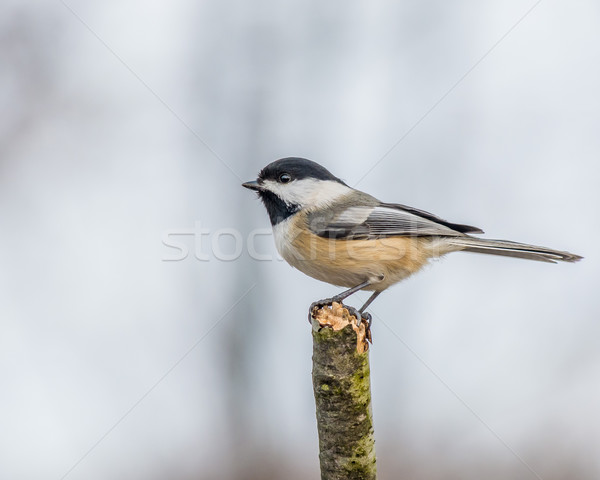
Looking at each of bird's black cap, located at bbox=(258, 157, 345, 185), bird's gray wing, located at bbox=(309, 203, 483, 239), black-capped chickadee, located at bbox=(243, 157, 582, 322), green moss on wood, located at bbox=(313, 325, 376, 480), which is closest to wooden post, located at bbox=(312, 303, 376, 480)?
green moss on wood, located at bbox=(313, 325, 376, 480)

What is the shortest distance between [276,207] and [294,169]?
0.21 metres

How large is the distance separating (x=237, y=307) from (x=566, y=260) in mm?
2856

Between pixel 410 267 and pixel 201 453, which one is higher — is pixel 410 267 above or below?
above

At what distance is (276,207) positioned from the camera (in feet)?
9.03

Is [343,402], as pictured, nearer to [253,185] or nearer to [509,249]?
[509,249]

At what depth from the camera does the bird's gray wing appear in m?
2.55

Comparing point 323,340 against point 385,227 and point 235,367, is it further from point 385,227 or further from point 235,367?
point 235,367

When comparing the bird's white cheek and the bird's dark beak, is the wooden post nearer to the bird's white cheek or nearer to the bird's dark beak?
the bird's white cheek

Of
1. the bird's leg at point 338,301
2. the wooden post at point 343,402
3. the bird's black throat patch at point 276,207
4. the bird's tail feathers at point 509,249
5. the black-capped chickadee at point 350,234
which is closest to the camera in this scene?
the wooden post at point 343,402

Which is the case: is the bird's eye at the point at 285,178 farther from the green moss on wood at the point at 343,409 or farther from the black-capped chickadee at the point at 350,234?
the green moss on wood at the point at 343,409

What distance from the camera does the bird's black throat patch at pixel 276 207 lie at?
2.71m

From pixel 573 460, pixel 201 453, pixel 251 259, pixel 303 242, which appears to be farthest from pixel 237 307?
pixel 573 460

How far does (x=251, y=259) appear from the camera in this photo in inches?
180

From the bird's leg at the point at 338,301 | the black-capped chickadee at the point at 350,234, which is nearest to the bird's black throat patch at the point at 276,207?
the black-capped chickadee at the point at 350,234
